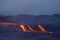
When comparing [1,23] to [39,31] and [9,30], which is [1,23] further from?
[39,31]

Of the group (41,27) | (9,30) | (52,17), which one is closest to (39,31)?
(41,27)

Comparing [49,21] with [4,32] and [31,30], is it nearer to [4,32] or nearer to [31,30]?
[31,30]

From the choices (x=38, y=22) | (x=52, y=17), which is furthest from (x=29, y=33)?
(x=52, y=17)

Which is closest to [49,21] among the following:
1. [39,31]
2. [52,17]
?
[52,17]

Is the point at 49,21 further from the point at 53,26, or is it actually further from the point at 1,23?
the point at 1,23

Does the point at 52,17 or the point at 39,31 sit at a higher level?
the point at 52,17

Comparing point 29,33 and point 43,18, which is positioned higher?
point 43,18

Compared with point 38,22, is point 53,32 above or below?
below
